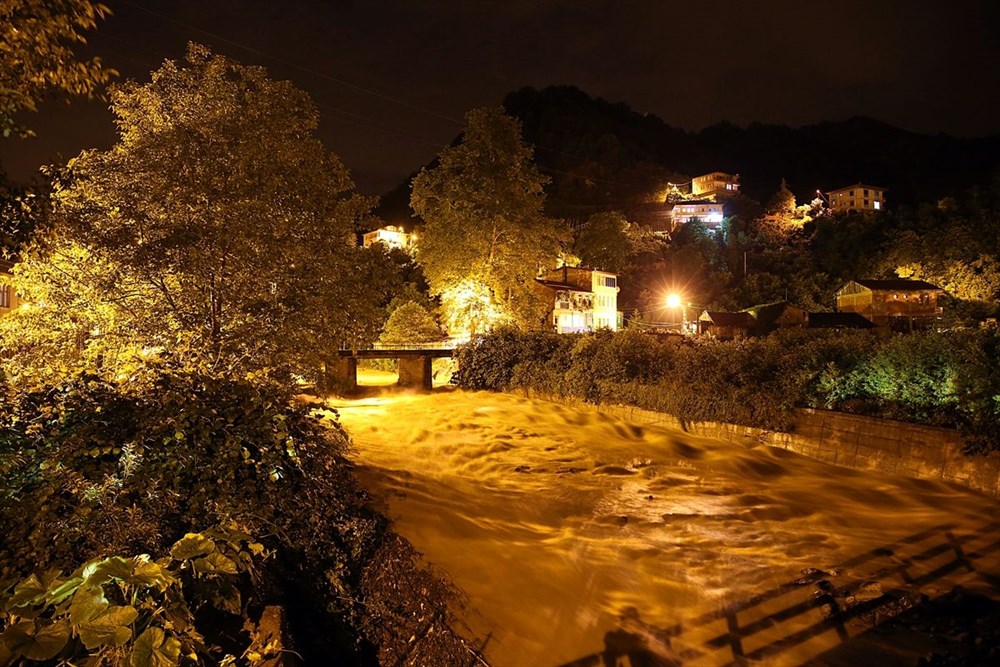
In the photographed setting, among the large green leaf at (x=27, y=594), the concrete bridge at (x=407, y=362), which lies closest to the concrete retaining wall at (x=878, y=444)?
the large green leaf at (x=27, y=594)

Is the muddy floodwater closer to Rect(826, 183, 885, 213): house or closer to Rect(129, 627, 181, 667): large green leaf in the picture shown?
Rect(129, 627, 181, 667): large green leaf

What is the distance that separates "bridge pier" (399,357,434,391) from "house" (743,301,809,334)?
115 feet

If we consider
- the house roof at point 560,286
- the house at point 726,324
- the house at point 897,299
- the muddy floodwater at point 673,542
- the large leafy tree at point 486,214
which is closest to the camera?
the muddy floodwater at point 673,542

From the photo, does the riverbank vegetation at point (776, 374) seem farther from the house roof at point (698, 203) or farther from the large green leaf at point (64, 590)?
the house roof at point (698, 203)

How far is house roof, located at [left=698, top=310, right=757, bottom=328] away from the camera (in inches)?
1965

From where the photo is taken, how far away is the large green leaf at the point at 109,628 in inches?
84.9

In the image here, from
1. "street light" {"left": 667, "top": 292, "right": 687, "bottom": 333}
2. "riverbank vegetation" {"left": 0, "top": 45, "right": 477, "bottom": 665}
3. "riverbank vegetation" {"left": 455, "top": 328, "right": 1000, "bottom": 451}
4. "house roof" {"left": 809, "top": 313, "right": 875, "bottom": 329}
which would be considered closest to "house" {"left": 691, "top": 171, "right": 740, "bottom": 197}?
"street light" {"left": 667, "top": 292, "right": 687, "bottom": 333}

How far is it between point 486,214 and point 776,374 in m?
21.4

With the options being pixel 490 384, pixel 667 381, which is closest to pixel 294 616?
pixel 667 381

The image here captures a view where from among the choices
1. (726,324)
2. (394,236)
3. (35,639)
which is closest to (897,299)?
(726,324)

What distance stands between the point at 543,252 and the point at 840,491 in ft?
83.4

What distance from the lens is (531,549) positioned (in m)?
7.93

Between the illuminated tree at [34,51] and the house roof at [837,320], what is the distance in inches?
1977

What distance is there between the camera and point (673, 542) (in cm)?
880
